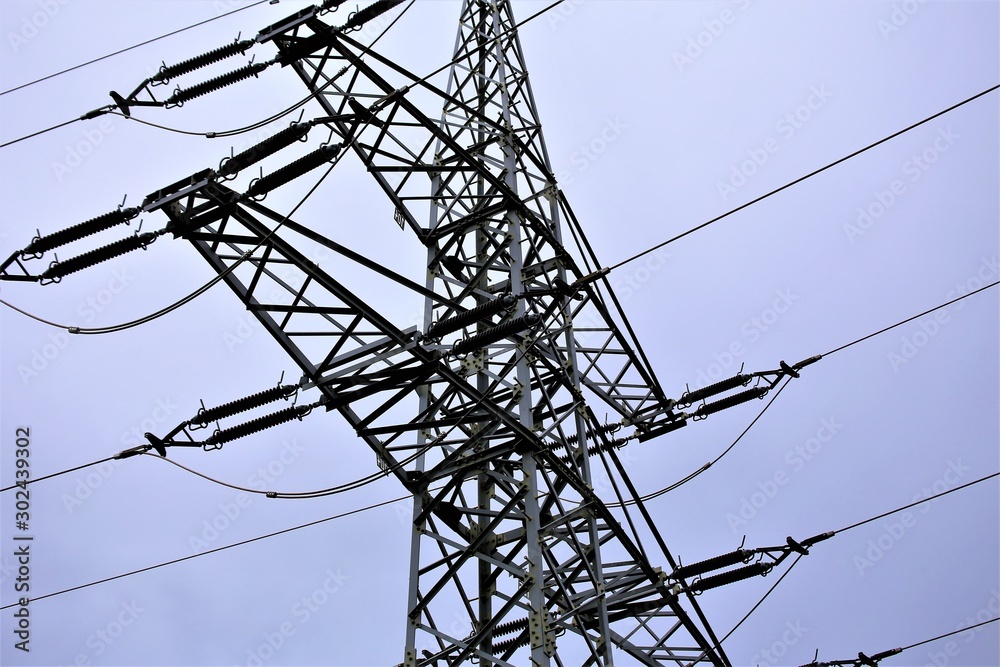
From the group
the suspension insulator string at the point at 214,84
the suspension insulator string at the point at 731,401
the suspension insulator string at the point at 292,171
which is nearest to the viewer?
the suspension insulator string at the point at 292,171

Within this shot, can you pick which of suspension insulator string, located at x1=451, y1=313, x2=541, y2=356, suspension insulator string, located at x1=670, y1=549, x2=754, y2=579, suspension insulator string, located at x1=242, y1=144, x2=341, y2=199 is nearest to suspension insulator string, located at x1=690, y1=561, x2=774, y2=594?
suspension insulator string, located at x1=670, y1=549, x2=754, y2=579

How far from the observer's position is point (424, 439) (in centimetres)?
1264

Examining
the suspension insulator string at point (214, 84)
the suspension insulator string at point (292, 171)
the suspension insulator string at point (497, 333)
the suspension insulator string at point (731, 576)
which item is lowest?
the suspension insulator string at point (731, 576)

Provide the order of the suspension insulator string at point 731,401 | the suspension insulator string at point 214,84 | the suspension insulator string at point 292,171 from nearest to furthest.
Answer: the suspension insulator string at point 292,171 < the suspension insulator string at point 214,84 < the suspension insulator string at point 731,401

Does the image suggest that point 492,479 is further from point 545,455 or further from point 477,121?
point 477,121

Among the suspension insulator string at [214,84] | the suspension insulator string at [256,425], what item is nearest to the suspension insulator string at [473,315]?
the suspension insulator string at [256,425]

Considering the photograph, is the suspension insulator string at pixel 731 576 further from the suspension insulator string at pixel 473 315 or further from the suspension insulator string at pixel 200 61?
the suspension insulator string at pixel 200 61

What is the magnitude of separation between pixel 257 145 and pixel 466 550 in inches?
209

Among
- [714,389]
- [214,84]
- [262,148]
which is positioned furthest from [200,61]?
[714,389]

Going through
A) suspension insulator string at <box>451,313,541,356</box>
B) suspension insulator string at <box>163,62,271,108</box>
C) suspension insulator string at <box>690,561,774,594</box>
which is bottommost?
suspension insulator string at <box>690,561,774,594</box>

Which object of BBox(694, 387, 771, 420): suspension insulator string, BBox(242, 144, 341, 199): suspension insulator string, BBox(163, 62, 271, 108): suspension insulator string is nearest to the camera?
BBox(242, 144, 341, 199): suspension insulator string

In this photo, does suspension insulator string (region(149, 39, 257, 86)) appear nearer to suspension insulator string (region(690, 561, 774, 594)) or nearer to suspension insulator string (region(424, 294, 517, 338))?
suspension insulator string (region(424, 294, 517, 338))

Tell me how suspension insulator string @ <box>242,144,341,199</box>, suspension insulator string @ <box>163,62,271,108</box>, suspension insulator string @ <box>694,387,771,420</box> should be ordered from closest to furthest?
1. suspension insulator string @ <box>242,144,341,199</box>
2. suspension insulator string @ <box>163,62,271,108</box>
3. suspension insulator string @ <box>694,387,771,420</box>

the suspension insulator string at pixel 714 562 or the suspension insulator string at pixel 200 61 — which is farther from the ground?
the suspension insulator string at pixel 200 61
